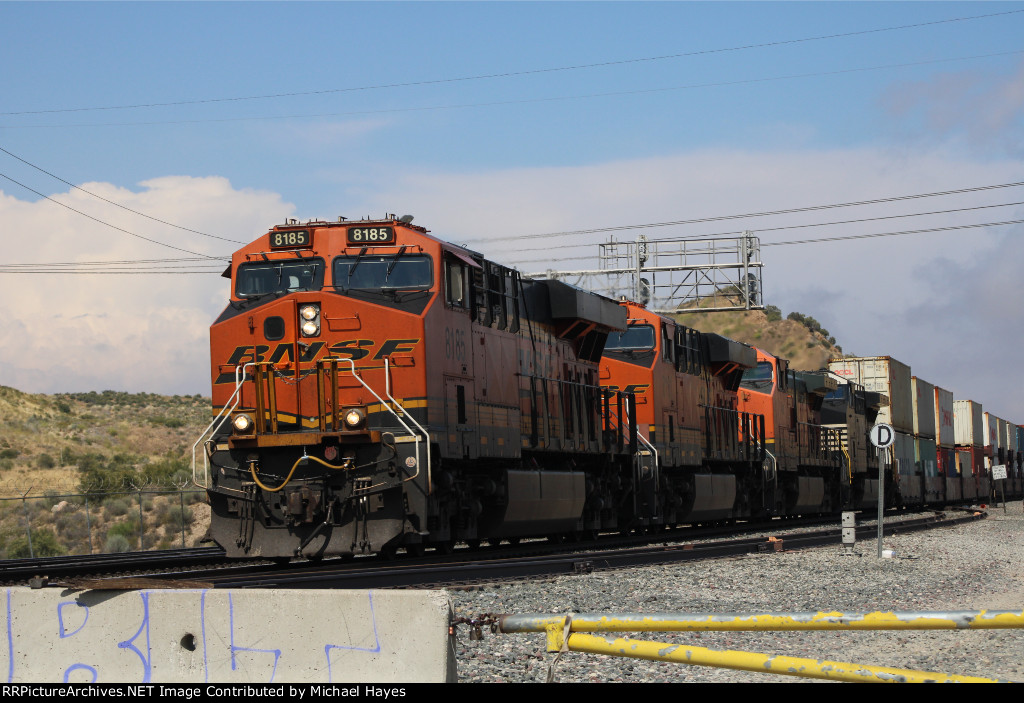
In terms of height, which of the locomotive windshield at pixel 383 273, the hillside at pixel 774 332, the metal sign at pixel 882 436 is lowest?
the metal sign at pixel 882 436

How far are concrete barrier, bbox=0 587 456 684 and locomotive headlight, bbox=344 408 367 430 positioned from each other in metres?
7.84

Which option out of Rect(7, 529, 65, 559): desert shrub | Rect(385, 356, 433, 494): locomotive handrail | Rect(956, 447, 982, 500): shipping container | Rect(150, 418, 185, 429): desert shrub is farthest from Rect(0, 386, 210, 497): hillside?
Rect(956, 447, 982, 500): shipping container

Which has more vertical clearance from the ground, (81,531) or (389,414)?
(389,414)

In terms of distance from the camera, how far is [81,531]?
31797 millimetres

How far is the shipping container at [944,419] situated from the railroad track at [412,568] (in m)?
30.1

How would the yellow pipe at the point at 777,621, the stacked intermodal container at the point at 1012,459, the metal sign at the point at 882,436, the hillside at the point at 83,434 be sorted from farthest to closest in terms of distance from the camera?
1. the stacked intermodal container at the point at 1012,459
2. the hillside at the point at 83,434
3. the metal sign at the point at 882,436
4. the yellow pipe at the point at 777,621

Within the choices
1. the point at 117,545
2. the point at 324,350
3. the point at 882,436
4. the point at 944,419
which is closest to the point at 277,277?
the point at 324,350

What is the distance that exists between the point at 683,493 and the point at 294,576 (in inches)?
540

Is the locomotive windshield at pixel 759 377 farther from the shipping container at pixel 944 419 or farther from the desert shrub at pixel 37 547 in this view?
the shipping container at pixel 944 419

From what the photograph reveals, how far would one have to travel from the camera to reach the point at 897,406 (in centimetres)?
4275

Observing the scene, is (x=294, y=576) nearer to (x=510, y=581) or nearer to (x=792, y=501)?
(x=510, y=581)

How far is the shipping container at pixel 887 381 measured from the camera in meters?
42.2

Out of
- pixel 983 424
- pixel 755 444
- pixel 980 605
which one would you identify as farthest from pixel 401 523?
pixel 983 424

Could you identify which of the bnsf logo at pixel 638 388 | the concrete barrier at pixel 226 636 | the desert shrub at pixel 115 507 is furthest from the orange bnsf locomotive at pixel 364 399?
the desert shrub at pixel 115 507
